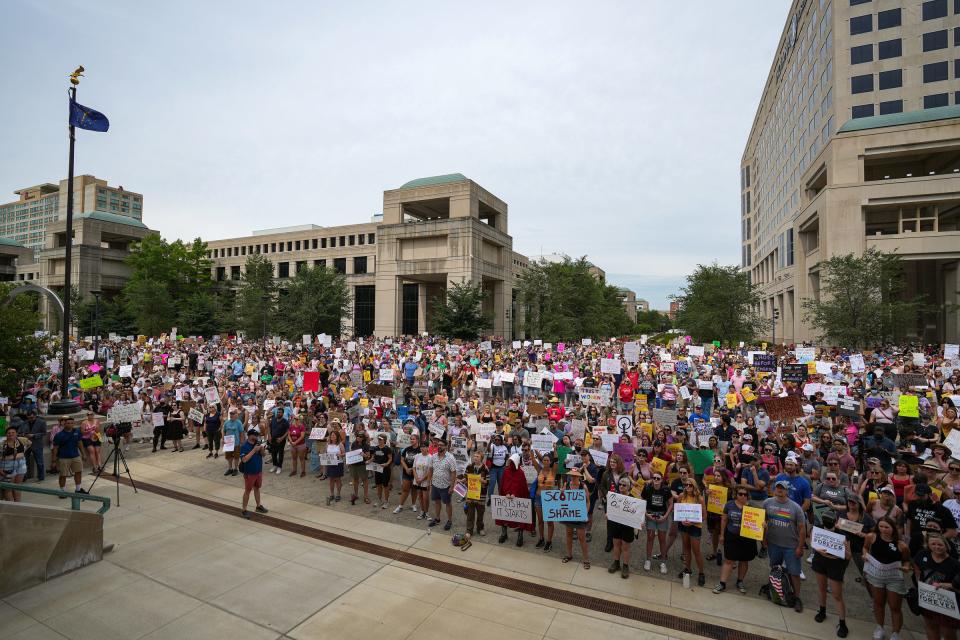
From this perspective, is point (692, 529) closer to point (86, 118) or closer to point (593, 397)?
point (593, 397)

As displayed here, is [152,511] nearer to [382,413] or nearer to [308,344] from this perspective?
[382,413]

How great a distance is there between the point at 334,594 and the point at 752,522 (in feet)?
21.1

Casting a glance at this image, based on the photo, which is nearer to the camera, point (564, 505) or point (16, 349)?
point (564, 505)

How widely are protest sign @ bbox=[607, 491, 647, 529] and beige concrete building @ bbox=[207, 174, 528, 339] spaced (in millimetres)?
37951

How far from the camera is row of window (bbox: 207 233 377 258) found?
72875mm

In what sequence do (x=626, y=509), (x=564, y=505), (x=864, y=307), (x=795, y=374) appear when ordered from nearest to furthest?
(x=626, y=509) → (x=564, y=505) → (x=795, y=374) → (x=864, y=307)

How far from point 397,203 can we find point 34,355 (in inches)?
1693

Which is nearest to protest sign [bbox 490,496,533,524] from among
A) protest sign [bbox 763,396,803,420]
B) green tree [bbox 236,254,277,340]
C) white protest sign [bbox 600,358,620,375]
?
protest sign [bbox 763,396,803,420]

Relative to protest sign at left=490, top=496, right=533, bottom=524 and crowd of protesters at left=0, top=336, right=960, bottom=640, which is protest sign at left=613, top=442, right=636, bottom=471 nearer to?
crowd of protesters at left=0, top=336, right=960, bottom=640

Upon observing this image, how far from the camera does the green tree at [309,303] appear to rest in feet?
157

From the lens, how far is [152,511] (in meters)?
10.8

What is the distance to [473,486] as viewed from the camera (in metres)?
9.55

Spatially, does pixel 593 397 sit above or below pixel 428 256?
below

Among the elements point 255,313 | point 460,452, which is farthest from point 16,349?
point 255,313
